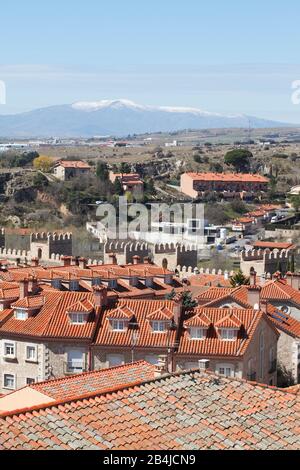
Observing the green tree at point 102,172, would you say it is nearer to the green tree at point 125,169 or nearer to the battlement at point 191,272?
the green tree at point 125,169

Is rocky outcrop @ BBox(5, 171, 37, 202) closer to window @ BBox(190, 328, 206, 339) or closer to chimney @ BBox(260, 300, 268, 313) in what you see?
chimney @ BBox(260, 300, 268, 313)

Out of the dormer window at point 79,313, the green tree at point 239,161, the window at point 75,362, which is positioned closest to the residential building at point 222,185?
the green tree at point 239,161

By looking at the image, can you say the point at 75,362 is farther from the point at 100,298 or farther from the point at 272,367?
the point at 272,367

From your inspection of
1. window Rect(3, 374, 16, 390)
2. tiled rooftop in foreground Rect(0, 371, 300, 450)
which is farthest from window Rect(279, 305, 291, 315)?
tiled rooftop in foreground Rect(0, 371, 300, 450)

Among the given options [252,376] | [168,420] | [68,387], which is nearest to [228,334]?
[252,376]

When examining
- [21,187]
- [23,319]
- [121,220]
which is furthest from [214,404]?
[21,187]
